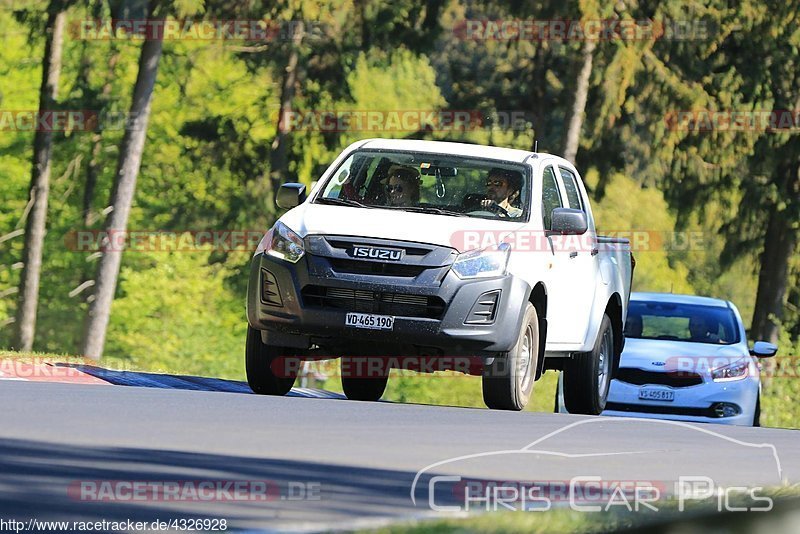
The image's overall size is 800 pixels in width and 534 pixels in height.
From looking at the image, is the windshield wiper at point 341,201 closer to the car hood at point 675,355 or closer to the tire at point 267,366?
the tire at point 267,366

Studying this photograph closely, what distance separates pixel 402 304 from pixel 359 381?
3.55m

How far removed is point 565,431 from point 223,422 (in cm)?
255

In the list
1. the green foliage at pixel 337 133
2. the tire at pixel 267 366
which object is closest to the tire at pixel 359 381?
the tire at pixel 267 366

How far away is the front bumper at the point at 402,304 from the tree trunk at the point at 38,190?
91.3 feet

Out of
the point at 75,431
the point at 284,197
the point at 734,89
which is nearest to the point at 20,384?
the point at 284,197

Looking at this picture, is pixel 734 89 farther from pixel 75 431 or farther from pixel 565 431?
pixel 75 431

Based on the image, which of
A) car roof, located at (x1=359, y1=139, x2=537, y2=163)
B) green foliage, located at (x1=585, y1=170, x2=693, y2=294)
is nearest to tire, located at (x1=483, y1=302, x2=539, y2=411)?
car roof, located at (x1=359, y1=139, x2=537, y2=163)

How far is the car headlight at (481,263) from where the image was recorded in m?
12.7

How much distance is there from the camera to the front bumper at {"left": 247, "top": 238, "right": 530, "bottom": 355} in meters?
12.7

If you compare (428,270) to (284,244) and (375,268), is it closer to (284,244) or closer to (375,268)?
(375,268)

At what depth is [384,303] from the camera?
1279 cm

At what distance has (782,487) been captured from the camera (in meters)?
8.87

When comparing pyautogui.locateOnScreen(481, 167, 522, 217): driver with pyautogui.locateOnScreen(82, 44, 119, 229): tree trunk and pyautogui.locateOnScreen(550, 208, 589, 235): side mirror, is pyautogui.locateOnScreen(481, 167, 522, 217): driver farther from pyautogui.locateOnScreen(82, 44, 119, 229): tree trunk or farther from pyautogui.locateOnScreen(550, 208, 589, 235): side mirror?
pyautogui.locateOnScreen(82, 44, 119, 229): tree trunk

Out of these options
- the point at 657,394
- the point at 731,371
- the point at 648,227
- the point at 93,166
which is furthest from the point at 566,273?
the point at 648,227
